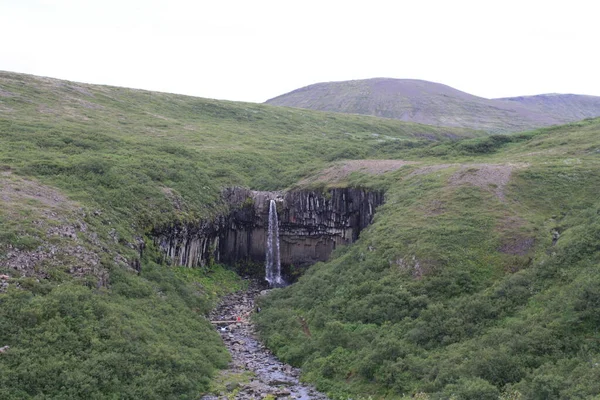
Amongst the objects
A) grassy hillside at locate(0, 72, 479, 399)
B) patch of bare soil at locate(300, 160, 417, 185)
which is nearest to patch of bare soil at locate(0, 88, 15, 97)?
grassy hillside at locate(0, 72, 479, 399)

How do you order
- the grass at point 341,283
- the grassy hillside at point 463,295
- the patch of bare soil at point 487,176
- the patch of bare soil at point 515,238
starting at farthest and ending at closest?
the patch of bare soil at point 487,176
the patch of bare soil at point 515,238
the grass at point 341,283
the grassy hillside at point 463,295

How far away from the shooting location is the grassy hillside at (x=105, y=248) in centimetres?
2306

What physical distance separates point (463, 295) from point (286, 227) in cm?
2526

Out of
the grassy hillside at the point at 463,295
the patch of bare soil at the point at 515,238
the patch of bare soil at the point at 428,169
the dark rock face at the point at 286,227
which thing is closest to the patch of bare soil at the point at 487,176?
the grassy hillside at the point at 463,295

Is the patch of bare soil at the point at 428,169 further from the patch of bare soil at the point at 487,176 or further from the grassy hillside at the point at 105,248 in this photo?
the grassy hillside at the point at 105,248

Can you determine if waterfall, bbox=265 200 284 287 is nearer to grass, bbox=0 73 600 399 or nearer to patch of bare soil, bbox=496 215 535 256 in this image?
grass, bbox=0 73 600 399

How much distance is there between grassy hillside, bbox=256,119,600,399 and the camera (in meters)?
21.9

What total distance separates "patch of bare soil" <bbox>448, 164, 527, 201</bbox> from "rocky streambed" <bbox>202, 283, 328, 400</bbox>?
836 inches

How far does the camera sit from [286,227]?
5197 cm

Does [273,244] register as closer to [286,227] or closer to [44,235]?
[286,227]

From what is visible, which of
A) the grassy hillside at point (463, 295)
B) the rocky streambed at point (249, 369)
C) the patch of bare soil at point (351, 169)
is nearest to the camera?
the grassy hillside at point (463, 295)

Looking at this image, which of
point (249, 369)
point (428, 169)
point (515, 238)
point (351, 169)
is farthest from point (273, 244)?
point (515, 238)

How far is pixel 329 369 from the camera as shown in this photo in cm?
2764

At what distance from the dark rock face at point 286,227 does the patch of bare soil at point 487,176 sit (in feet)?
24.6
